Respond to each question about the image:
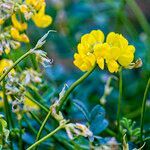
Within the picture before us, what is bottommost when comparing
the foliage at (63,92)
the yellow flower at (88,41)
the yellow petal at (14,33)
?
the foliage at (63,92)

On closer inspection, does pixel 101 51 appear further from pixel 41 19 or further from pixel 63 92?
pixel 41 19

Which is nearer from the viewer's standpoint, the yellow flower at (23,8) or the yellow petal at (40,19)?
the yellow flower at (23,8)

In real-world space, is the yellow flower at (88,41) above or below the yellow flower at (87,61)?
above

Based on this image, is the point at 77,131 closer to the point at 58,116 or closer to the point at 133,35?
the point at 58,116

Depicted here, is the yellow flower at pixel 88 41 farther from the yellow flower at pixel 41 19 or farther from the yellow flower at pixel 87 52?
the yellow flower at pixel 41 19

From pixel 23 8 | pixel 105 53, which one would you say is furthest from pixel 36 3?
pixel 105 53

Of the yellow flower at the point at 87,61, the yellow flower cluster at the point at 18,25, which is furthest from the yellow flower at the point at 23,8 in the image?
the yellow flower at the point at 87,61

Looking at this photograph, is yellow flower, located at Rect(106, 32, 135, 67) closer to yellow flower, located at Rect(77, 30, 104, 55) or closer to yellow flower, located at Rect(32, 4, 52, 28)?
yellow flower, located at Rect(77, 30, 104, 55)

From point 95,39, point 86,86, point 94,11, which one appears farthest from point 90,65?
point 94,11
